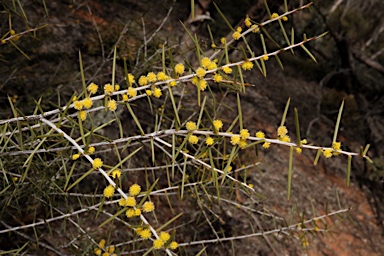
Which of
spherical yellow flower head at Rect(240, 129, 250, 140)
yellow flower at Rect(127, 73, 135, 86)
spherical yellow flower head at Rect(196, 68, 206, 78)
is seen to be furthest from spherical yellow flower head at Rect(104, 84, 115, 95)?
spherical yellow flower head at Rect(240, 129, 250, 140)

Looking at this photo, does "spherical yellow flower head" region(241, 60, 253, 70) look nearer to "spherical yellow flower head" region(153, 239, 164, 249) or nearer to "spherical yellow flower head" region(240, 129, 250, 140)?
"spherical yellow flower head" region(240, 129, 250, 140)

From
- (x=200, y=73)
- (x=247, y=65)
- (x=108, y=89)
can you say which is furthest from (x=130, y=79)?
(x=247, y=65)

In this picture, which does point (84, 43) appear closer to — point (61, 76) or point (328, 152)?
point (61, 76)

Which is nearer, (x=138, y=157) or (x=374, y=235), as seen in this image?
(x=138, y=157)

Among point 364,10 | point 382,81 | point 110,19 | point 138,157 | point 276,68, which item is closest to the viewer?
point 138,157

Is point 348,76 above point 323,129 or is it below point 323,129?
above

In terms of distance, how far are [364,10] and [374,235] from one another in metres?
8.04

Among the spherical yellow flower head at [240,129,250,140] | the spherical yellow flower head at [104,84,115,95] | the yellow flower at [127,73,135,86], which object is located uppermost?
the spherical yellow flower head at [240,129,250,140]

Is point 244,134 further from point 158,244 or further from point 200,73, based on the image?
point 158,244

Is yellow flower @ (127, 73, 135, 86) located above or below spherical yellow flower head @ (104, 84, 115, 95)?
above

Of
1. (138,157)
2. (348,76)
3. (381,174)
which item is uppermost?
(348,76)

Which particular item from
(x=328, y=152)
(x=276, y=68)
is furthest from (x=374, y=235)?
(x=328, y=152)

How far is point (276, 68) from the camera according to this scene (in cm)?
514

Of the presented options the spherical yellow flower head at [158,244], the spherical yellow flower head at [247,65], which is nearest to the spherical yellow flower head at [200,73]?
the spherical yellow flower head at [247,65]
